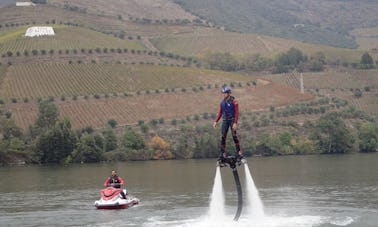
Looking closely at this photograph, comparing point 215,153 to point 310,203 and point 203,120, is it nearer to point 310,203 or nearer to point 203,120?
point 203,120

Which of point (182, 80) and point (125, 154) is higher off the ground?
point (182, 80)

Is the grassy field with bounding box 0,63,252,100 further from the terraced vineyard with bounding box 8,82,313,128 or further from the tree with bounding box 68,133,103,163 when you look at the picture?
the tree with bounding box 68,133,103,163

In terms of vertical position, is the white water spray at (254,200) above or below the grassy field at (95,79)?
below

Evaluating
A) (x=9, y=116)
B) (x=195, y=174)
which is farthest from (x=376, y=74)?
(x=195, y=174)

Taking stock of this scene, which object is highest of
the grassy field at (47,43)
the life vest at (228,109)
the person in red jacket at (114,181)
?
the grassy field at (47,43)

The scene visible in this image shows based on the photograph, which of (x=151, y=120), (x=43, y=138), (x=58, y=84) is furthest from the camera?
(x=58, y=84)

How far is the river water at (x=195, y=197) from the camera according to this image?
145 feet

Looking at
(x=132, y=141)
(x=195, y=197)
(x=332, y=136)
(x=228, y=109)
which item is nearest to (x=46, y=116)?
(x=132, y=141)

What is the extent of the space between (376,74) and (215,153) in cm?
7676

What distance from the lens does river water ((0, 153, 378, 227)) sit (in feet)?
145

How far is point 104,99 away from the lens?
15138cm

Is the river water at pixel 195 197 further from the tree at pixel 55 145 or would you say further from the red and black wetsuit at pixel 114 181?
the tree at pixel 55 145

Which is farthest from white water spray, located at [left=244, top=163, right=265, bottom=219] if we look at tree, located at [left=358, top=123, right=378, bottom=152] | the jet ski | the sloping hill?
A: tree, located at [left=358, top=123, right=378, bottom=152]

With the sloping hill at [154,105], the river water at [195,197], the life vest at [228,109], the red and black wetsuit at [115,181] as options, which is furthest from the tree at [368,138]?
the life vest at [228,109]
